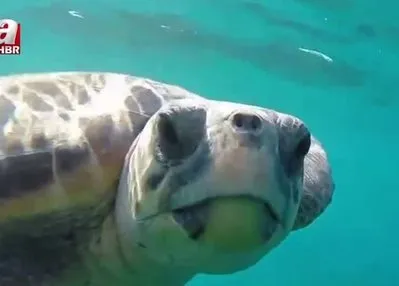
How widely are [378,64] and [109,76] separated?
47.7 ft

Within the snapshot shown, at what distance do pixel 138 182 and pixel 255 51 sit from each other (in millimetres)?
15165

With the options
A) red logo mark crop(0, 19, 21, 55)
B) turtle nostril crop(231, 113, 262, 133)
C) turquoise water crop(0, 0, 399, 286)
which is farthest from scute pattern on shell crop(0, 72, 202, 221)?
turquoise water crop(0, 0, 399, 286)

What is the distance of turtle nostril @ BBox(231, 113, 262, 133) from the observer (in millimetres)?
1971

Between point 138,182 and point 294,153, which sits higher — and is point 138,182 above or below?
below

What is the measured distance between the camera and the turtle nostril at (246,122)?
1971 millimetres

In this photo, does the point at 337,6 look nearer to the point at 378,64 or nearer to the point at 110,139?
the point at 378,64

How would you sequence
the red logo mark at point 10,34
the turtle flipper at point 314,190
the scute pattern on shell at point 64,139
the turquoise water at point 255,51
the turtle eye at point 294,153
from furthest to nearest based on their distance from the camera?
the turquoise water at point 255,51 < the red logo mark at point 10,34 < the turtle flipper at point 314,190 < the scute pattern on shell at point 64,139 < the turtle eye at point 294,153

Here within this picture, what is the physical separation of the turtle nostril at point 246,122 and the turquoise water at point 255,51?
11.6 m

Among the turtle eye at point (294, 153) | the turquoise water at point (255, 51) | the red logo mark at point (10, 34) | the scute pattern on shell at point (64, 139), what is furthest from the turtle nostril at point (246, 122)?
the turquoise water at point (255, 51)

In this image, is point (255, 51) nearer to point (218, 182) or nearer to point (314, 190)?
point (314, 190)

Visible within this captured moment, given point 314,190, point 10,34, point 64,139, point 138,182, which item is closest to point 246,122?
point 138,182

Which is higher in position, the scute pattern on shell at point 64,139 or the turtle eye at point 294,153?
the turtle eye at point 294,153

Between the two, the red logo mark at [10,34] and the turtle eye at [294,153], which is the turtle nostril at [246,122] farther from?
the red logo mark at [10,34]

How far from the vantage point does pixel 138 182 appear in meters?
2.25
